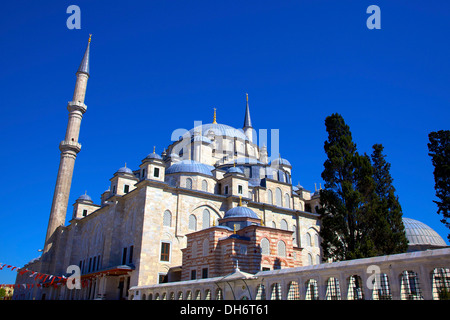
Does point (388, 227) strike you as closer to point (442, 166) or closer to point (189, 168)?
point (442, 166)

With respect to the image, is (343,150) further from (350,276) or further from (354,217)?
(350,276)

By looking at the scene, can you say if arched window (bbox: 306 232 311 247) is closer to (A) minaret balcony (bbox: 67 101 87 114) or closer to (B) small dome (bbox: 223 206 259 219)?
(B) small dome (bbox: 223 206 259 219)

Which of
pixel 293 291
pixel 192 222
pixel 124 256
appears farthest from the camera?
pixel 192 222

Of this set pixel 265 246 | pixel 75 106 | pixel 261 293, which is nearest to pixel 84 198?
pixel 75 106

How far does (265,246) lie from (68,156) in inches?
759

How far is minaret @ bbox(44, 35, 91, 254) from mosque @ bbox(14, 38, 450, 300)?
8 centimetres

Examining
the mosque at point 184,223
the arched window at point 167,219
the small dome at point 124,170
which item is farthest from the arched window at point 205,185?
the small dome at point 124,170

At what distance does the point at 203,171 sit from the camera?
26234 mm

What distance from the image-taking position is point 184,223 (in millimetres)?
22281

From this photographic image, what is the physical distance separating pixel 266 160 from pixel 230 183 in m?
11.2

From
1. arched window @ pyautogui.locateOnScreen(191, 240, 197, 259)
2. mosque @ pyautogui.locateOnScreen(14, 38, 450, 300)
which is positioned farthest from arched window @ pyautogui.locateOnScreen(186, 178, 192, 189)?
arched window @ pyautogui.locateOnScreen(191, 240, 197, 259)

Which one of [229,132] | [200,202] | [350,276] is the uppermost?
[229,132]

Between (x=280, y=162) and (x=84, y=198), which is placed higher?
(x=280, y=162)
